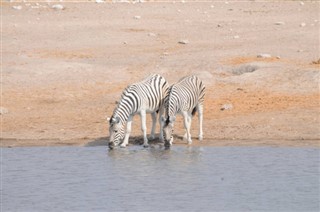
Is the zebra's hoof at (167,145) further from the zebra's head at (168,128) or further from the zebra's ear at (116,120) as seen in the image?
the zebra's ear at (116,120)

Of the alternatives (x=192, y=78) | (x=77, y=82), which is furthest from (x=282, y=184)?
(x=77, y=82)

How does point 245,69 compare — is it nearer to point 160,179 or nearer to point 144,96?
point 144,96

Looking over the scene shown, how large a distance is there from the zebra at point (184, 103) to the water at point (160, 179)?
1.30ft

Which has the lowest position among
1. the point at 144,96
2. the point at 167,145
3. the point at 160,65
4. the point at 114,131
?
the point at 167,145

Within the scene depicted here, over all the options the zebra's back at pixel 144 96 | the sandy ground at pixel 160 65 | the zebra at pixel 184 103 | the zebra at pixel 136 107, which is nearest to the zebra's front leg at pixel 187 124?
the zebra at pixel 184 103

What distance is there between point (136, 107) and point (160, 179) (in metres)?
3.17

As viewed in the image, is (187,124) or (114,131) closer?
(114,131)

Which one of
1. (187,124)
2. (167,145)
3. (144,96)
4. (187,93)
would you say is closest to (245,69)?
(187,93)

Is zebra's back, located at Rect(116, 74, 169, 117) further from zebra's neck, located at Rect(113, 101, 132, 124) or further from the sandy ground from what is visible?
the sandy ground

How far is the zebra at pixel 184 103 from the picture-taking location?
17812mm

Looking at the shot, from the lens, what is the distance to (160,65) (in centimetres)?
2548

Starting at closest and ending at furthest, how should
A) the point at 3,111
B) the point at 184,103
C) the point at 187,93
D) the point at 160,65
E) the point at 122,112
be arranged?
the point at 122,112 < the point at 184,103 < the point at 187,93 < the point at 3,111 < the point at 160,65

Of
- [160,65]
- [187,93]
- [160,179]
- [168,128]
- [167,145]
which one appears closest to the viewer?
[160,179]

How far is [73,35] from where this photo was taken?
31.1 m
